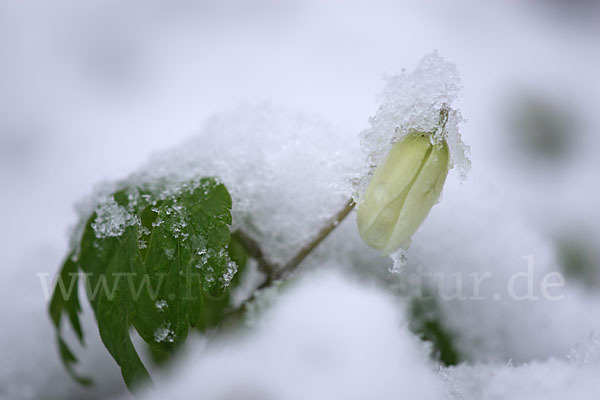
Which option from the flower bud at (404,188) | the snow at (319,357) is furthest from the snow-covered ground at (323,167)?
the flower bud at (404,188)

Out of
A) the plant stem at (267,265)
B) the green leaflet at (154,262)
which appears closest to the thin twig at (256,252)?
the plant stem at (267,265)

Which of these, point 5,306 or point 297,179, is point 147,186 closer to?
point 297,179

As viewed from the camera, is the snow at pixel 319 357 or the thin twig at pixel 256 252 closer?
the snow at pixel 319 357

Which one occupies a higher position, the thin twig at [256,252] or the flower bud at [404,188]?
the flower bud at [404,188]

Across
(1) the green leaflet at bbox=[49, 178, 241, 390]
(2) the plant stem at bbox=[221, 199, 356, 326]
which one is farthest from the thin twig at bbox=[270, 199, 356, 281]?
(1) the green leaflet at bbox=[49, 178, 241, 390]

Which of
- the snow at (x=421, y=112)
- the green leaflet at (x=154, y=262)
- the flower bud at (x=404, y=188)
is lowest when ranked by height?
the green leaflet at (x=154, y=262)

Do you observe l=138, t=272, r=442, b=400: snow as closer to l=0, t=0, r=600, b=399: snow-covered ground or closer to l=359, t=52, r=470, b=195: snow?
l=0, t=0, r=600, b=399: snow-covered ground

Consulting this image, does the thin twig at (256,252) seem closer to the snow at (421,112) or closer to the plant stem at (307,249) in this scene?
the plant stem at (307,249)

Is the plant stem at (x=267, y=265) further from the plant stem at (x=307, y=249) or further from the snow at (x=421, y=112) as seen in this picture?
the snow at (x=421, y=112)
